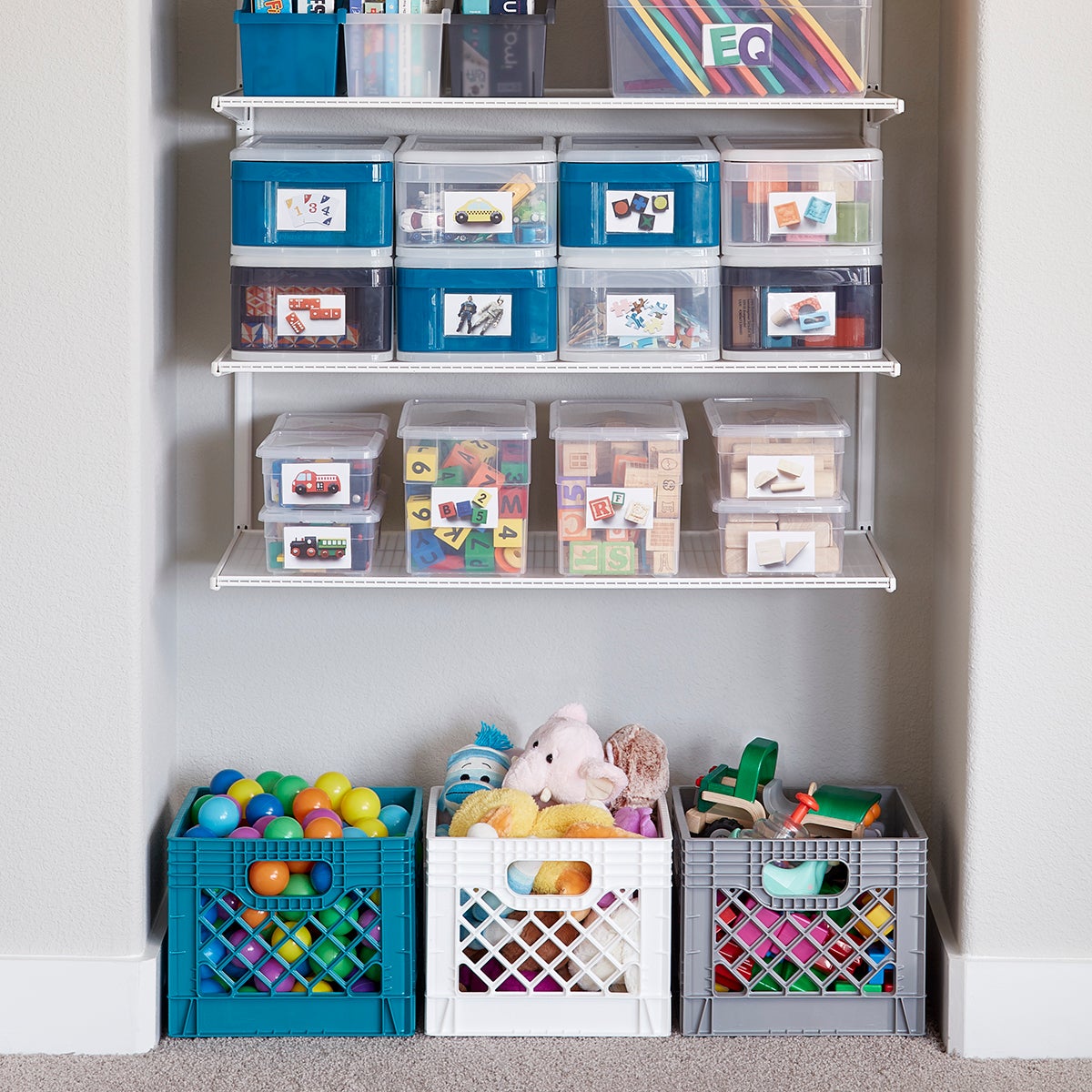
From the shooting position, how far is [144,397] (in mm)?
2381

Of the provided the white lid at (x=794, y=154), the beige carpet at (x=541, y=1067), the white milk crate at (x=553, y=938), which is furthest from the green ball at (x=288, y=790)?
the white lid at (x=794, y=154)

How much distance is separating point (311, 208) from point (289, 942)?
1207 mm

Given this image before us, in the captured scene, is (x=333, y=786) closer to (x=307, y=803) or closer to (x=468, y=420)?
(x=307, y=803)

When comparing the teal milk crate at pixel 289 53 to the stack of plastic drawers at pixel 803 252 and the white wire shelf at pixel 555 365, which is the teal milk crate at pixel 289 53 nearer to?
the white wire shelf at pixel 555 365

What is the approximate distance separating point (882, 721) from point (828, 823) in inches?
12.4

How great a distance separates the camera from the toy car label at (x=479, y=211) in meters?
2.36

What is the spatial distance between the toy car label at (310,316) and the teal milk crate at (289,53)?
320 mm

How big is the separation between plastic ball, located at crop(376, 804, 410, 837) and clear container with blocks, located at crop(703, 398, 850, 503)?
79 centimetres

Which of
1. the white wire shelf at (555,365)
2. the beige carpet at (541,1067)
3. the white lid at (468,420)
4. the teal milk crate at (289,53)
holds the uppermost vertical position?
the teal milk crate at (289,53)

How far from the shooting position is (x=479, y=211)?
2.37m

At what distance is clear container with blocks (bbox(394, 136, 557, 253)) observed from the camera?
92.8 inches

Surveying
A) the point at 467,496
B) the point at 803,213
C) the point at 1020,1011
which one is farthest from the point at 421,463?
the point at 1020,1011

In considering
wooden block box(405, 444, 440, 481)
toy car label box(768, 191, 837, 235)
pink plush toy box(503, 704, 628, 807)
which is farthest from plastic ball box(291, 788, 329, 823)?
toy car label box(768, 191, 837, 235)

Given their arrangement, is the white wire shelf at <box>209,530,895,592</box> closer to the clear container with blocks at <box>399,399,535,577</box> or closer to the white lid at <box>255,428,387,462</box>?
the clear container with blocks at <box>399,399,535,577</box>
